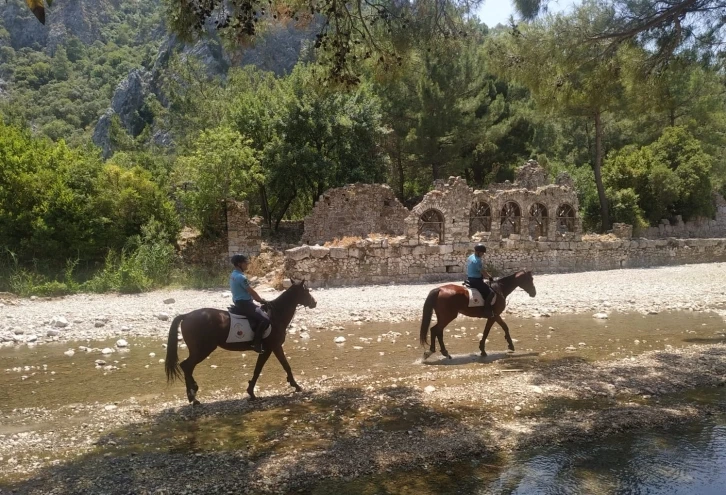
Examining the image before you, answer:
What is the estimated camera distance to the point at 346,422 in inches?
274

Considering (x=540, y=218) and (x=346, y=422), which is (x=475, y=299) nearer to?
(x=346, y=422)

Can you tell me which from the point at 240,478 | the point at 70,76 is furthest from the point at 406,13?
the point at 70,76

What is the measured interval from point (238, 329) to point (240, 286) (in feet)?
1.99

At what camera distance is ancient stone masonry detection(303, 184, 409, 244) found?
2292 cm

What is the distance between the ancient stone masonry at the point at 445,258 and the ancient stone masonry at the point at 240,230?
287 cm

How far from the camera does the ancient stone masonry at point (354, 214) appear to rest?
75.2ft

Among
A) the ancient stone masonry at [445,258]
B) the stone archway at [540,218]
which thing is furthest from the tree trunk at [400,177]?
the ancient stone masonry at [445,258]

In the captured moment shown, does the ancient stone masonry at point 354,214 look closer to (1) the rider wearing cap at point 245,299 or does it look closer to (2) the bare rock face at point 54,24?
(1) the rider wearing cap at point 245,299

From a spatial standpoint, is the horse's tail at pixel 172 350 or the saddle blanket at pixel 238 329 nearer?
the horse's tail at pixel 172 350

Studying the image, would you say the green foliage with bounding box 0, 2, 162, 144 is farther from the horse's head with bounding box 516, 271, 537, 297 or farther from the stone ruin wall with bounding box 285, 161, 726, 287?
the horse's head with bounding box 516, 271, 537, 297

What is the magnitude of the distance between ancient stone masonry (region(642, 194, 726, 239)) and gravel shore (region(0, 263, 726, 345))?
33.7 ft

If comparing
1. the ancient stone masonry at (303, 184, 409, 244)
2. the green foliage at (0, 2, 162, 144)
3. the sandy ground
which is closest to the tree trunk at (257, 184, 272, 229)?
the ancient stone masonry at (303, 184, 409, 244)

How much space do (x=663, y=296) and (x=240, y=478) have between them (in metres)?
15.2

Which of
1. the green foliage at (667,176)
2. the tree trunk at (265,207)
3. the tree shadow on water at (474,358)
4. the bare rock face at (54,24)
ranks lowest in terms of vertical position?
the tree shadow on water at (474,358)
